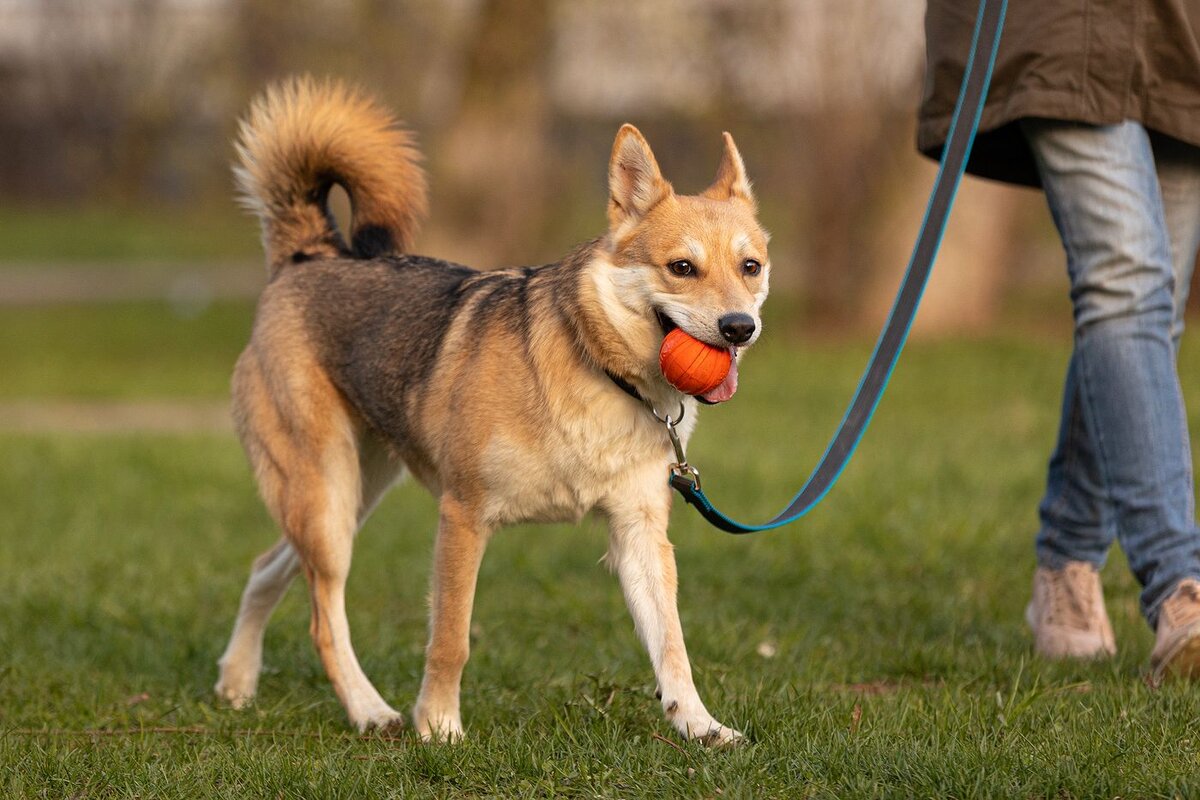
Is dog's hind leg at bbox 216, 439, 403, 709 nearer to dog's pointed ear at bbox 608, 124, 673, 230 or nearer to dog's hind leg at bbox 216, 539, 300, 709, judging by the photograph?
dog's hind leg at bbox 216, 539, 300, 709

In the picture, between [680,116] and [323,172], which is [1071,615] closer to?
[323,172]

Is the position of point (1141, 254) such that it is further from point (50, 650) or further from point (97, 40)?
point (97, 40)

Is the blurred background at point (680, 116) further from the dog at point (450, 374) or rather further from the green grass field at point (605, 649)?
the dog at point (450, 374)

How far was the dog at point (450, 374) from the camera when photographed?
3.86 m

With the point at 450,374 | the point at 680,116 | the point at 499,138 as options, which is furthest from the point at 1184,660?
the point at 499,138

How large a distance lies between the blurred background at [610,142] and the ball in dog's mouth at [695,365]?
6339 millimetres

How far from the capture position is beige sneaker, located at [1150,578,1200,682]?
399cm

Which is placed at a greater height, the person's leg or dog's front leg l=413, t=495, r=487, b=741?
the person's leg

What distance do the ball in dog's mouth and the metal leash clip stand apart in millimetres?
194

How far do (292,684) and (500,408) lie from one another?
4.32 feet

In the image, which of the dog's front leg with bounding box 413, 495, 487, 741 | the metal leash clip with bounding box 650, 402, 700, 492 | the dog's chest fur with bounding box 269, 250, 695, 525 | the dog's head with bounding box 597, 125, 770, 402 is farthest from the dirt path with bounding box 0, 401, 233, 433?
the metal leash clip with bounding box 650, 402, 700, 492

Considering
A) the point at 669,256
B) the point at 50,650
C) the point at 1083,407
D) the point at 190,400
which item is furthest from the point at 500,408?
the point at 190,400

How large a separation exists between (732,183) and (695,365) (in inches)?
32.7

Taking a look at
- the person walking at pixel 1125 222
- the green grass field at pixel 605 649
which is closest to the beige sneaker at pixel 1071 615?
the green grass field at pixel 605 649
